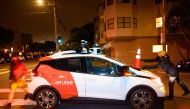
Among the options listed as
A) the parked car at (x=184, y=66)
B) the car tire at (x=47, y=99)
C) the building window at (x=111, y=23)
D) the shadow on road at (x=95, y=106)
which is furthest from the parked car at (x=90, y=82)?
the building window at (x=111, y=23)

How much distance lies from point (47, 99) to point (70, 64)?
1189mm

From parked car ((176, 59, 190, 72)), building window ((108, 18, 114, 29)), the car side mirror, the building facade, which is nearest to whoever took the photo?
the car side mirror

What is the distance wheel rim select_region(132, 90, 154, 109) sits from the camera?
10438 millimetres

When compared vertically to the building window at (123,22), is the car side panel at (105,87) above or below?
below

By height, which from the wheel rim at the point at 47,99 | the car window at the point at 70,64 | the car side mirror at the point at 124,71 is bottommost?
the wheel rim at the point at 47,99

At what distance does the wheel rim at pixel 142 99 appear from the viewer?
34.2 feet

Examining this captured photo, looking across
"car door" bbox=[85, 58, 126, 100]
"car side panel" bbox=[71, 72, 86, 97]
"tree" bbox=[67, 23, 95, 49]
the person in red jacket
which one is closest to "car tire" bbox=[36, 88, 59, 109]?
"car side panel" bbox=[71, 72, 86, 97]

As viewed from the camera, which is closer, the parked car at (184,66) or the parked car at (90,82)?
the parked car at (90,82)

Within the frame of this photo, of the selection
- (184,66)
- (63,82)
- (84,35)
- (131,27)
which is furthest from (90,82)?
(84,35)

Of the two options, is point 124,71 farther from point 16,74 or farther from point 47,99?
point 16,74

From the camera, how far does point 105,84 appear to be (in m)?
10.5

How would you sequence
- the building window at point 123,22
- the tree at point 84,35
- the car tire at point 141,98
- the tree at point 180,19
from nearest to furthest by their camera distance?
the car tire at point 141,98 → the tree at point 180,19 → the building window at point 123,22 → the tree at point 84,35

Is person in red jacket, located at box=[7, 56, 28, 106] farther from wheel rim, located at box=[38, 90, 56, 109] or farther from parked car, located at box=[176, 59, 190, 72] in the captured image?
parked car, located at box=[176, 59, 190, 72]

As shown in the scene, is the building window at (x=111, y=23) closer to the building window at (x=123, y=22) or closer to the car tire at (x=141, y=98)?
the building window at (x=123, y=22)
